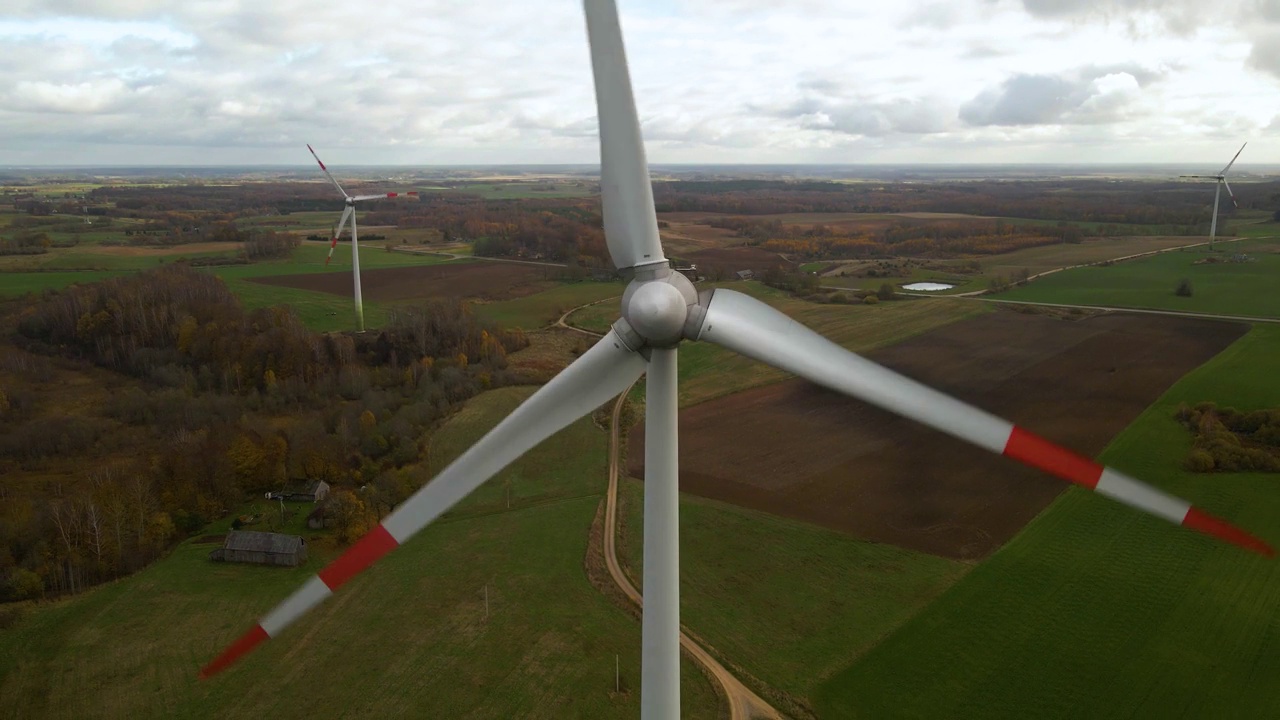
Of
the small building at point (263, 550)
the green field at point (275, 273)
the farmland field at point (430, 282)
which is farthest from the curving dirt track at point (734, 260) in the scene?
the small building at point (263, 550)

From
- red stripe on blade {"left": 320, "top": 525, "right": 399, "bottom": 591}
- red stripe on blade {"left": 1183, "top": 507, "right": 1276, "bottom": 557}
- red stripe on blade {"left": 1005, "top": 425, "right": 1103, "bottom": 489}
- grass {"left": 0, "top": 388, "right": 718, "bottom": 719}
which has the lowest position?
grass {"left": 0, "top": 388, "right": 718, "bottom": 719}

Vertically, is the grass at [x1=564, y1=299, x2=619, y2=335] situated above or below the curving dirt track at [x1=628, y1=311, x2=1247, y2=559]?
above

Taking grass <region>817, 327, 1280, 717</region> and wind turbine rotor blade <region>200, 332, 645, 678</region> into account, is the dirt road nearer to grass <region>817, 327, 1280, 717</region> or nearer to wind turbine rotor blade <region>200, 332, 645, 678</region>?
grass <region>817, 327, 1280, 717</region>

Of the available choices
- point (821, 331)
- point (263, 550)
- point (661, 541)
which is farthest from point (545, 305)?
point (661, 541)

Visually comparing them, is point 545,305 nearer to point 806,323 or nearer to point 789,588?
point 806,323

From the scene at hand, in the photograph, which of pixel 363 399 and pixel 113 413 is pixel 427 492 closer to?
pixel 363 399

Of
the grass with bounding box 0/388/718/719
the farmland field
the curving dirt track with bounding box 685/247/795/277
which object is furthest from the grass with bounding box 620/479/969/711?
the curving dirt track with bounding box 685/247/795/277

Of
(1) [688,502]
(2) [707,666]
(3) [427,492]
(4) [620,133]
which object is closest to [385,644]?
(2) [707,666]
